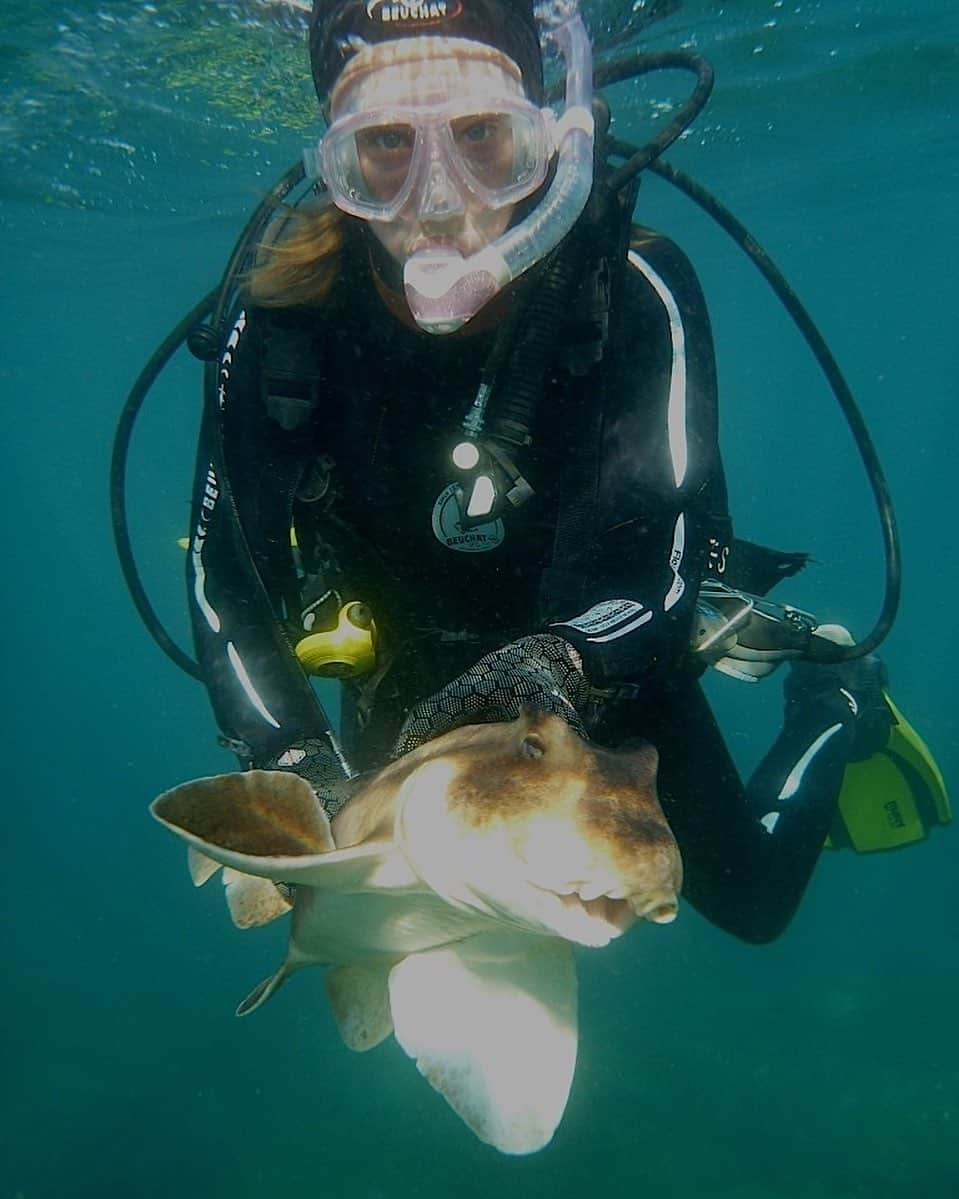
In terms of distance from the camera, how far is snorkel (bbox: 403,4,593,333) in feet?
9.68

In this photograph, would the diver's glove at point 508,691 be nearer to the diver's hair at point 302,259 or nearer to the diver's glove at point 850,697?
the diver's hair at point 302,259

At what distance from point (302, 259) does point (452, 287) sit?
97cm

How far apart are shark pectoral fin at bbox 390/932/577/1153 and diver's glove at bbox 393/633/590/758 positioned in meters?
0.77

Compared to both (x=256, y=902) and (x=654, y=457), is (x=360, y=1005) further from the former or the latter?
(x=654, y=457)

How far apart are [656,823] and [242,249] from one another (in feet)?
9.78

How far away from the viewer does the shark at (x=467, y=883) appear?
1676 mm

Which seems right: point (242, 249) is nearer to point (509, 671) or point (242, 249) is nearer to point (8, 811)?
point (509, 671)

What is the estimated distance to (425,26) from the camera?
3.22 m

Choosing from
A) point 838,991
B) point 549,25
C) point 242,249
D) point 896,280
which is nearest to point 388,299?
point 242,249

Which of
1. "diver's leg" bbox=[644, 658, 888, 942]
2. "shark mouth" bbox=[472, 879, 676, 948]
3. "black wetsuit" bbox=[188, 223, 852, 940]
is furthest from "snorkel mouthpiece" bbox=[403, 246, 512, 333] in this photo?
"diver's leg" bbox=[644, 658, 888, 942]

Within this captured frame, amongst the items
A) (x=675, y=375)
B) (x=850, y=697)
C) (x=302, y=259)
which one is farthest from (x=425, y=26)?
(x=850, y=697)

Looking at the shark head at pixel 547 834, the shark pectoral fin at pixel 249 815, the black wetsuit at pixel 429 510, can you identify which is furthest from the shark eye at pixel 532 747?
the black wetsuit at pixel 429 510

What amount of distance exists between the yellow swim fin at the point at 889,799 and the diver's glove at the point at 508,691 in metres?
4.97

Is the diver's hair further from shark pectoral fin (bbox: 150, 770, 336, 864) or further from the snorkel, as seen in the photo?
shark pectoral fin (bbox: 150, 770, 336, 864)
